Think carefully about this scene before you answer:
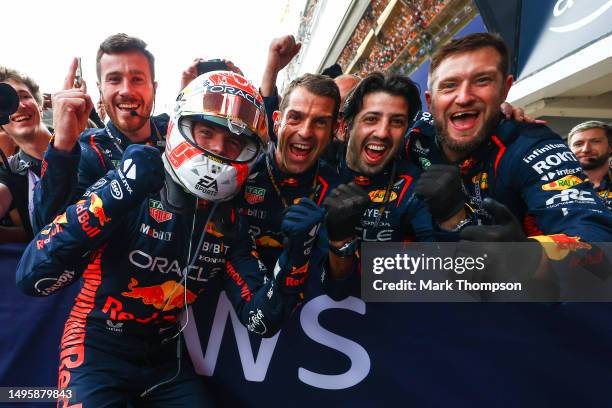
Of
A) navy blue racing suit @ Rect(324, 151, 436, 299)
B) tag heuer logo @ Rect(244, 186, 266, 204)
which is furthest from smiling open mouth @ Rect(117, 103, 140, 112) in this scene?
navy blue racing suit @ Rect(324, 151, 436, 299)

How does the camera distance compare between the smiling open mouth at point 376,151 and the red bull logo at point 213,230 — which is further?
the smiling open mouth at point 376,151

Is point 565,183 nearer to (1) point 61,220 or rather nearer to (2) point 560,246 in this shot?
(2) point 560,246

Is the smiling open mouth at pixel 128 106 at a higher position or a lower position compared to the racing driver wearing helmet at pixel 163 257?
higher

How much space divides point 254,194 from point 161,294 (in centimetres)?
73

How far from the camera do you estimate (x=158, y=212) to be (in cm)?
168

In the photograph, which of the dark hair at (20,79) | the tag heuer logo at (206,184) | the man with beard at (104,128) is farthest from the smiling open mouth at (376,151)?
the dark hair at (20,79)

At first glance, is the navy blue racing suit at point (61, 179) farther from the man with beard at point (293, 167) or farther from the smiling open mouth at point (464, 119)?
the smiling open mouth at point (464, 119)

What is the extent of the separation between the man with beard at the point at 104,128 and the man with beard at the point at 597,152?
4.39 m

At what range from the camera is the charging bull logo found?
64.0 inches

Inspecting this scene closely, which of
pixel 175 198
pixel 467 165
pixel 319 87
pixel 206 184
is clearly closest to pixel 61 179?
pixel 175 198

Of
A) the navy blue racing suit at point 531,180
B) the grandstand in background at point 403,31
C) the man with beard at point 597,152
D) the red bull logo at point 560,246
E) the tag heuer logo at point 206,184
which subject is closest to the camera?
the red bull logo at point 560,246

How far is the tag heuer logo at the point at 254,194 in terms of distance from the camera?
2.10m

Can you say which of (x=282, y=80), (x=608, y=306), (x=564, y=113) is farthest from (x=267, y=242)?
(x=282, y=80)

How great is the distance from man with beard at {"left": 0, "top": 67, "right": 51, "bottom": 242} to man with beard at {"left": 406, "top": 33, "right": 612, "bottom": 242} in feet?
6.60
